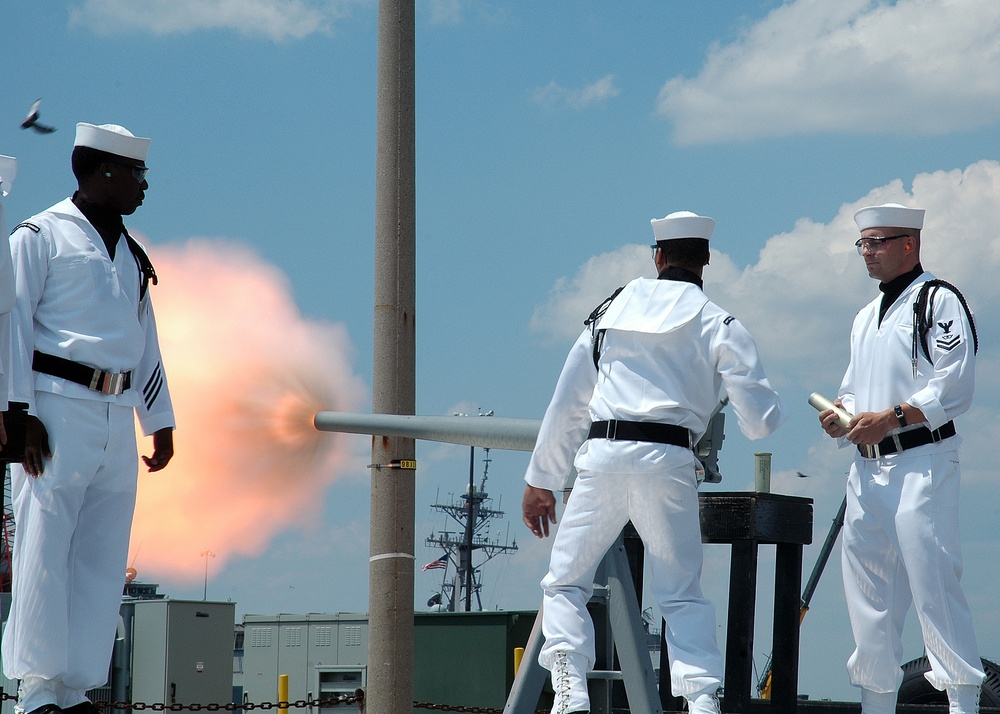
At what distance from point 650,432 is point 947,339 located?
1421 mm

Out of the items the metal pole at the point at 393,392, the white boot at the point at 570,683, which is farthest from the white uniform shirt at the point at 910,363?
the metal pole at the point at 393,392

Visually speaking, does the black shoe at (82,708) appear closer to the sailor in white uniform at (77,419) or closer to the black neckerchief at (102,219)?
the sailor in white uniform at (77,419)

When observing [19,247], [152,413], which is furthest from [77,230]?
[152,413]

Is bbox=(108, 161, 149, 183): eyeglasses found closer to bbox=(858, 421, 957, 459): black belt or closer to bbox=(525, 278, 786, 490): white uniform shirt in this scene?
bbox=(525, 278, 786, 490): white uniform shirt

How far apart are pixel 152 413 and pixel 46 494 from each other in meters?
0.75

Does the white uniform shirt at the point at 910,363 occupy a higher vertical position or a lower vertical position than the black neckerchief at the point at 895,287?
lower

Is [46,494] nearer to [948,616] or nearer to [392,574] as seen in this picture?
[948,616]

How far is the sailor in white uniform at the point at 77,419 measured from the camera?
486 centimetres

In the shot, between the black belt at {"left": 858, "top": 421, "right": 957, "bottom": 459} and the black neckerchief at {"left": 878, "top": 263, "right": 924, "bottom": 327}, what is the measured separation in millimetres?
534

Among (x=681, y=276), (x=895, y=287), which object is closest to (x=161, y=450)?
(x=681, y=276)

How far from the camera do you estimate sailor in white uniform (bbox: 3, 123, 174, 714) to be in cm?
486

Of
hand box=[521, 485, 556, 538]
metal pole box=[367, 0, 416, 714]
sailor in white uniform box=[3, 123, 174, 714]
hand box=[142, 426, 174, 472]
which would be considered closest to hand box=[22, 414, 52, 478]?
sailor in white uniform box=[3, 123, 174, 714]

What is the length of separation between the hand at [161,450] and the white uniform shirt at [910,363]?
10.1 ft

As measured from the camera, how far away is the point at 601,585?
5.59 m
